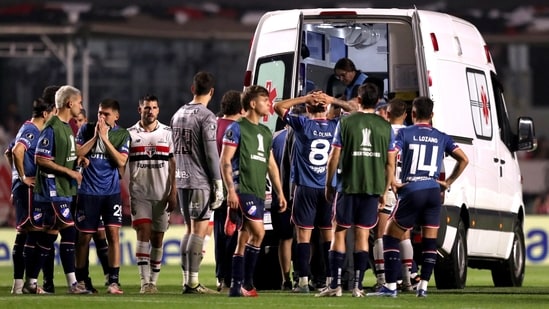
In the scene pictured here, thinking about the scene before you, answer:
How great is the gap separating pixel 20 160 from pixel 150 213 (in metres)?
1.32

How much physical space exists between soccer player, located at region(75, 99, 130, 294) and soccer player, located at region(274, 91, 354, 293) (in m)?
1.61

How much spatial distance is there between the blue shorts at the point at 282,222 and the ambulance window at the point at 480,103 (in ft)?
7.49

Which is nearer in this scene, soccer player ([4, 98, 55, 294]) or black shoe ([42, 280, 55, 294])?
soccer player ([4, 98, 55, 294])

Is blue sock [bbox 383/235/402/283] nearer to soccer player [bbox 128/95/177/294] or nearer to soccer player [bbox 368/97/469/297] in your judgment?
soccer player [bbox 368/97/469/297]

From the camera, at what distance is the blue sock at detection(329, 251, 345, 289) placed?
49.1 feet

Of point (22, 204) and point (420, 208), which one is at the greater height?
point (22, 204)

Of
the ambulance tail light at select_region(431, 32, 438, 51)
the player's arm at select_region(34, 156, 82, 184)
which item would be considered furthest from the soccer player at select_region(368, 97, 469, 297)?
the player's arm at select_region(34, 156, 82, 184)

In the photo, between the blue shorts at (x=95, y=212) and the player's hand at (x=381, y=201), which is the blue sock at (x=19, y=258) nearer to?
the blue shorts at (x=95, y=212)

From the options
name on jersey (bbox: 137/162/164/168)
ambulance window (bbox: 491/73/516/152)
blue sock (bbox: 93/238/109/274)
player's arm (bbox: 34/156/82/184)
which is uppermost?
ambulance window (bbox: 491/73/516/152)

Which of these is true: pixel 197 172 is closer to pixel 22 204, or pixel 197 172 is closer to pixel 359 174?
pixel 359 174

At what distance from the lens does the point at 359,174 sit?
1491cm

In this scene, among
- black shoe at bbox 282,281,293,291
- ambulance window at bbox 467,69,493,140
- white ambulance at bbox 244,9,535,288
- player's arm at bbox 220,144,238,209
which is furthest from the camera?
ambulance window at bbox 467,69,493,140

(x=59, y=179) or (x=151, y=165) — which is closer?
(x=59, y=179)

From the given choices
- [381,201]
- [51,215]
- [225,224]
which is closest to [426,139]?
[381,201]
